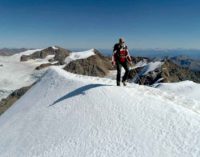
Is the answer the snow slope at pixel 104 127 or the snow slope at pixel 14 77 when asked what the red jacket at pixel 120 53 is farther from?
the snow slope at pixel 14 77

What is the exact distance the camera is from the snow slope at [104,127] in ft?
41.8

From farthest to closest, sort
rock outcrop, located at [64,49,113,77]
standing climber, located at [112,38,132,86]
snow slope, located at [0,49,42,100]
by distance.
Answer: rock outcrop, located at [64,49,113,77]
snow slope, located at [0,49,42,100]
standing climber, located at [112,38,132,86]

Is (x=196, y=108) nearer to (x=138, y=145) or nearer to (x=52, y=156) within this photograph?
(x=138, y=145)

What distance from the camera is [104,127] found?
585 inches

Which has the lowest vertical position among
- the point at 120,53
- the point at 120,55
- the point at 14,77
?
the point at 14,77

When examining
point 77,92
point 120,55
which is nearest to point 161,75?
point 77,92

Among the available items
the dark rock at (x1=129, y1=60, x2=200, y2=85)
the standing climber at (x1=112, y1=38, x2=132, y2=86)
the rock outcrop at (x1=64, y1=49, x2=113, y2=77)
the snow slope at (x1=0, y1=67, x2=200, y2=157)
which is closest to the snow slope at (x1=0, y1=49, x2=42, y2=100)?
the rock outcrop at (x1=64, y1=49, x2=113, y2=77)

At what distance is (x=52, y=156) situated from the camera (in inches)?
541

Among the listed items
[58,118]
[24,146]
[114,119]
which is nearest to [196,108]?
[114,119]

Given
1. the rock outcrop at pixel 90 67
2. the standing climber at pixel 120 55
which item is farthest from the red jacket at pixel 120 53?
the rock outcrop at pixel 90 67

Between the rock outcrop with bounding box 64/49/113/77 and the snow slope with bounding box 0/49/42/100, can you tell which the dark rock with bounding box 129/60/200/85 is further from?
the snow slope with bounding box 0/49/42/100

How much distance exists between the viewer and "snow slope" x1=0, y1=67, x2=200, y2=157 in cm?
1273

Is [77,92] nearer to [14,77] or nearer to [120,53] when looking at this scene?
[120,53]

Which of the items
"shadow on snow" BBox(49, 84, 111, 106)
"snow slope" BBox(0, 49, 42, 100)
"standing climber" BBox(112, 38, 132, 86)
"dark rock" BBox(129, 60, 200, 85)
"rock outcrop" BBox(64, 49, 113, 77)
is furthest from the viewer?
"rock outcrop" BBox(64, 49, 113, 77)
